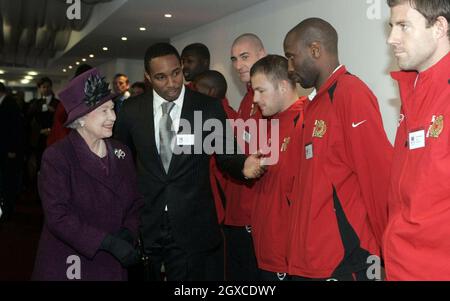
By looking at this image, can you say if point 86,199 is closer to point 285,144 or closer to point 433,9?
point 285,144

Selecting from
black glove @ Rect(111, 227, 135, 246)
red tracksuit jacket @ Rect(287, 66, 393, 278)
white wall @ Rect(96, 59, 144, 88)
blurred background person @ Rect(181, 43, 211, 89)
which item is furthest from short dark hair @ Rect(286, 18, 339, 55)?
white wall @ Rect(96, 59, 144, 88)

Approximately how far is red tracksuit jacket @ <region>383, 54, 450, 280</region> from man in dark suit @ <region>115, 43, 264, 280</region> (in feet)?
3.60

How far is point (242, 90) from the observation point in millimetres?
7383

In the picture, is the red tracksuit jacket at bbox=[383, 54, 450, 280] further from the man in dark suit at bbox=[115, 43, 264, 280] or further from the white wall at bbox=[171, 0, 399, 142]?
the white wall at bbox=[171, 0, 399, 142]

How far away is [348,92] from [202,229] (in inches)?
45.6

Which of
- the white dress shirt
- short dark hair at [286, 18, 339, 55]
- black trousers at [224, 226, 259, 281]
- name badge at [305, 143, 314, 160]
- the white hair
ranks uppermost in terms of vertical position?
short dark hair at [286, 18, 339, 55]

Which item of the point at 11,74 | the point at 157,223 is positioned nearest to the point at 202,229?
the point at 157,223

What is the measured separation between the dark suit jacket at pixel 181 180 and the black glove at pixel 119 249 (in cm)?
44

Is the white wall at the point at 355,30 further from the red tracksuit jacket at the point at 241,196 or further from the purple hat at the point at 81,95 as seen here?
the purple hat at the point at 81,95

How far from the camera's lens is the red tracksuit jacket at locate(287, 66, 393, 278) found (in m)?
2.23

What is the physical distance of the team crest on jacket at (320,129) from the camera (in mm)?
2375

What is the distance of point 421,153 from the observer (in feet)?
5.82

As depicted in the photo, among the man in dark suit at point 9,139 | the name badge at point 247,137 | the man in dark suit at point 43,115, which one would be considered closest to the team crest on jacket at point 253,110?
the name badge at point 247,137
